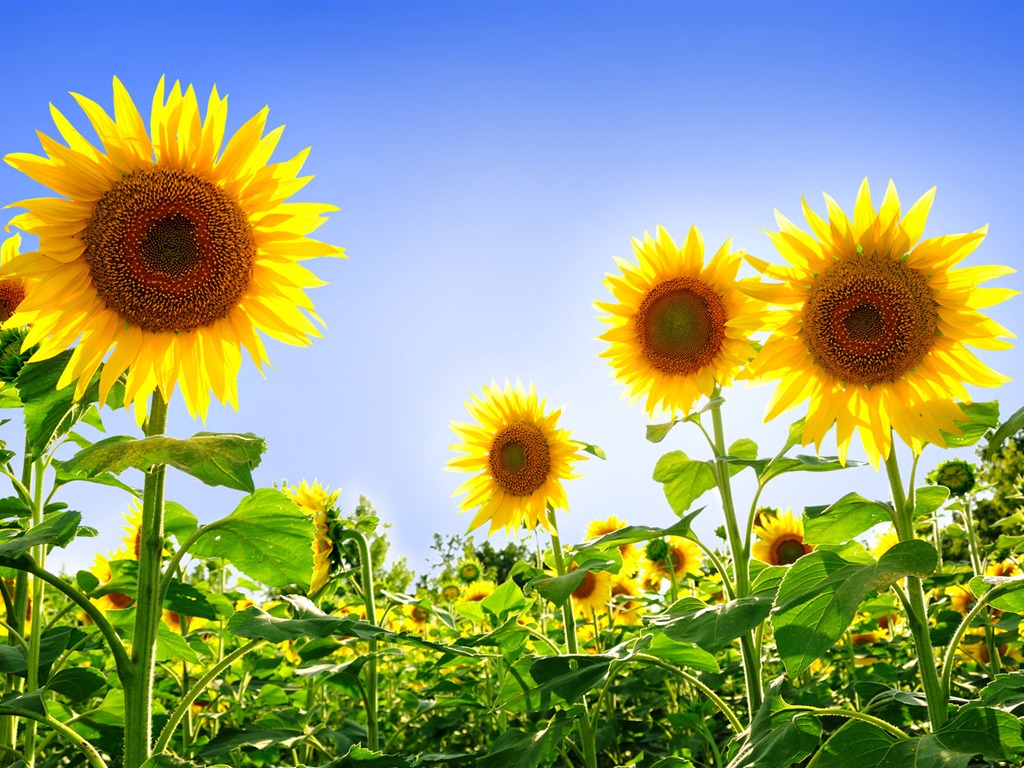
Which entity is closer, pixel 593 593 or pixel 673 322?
pixel 673 322

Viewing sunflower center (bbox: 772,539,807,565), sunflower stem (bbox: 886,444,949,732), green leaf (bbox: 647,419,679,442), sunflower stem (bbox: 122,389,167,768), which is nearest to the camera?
sunflower stem (bbox: 122,389,167,768)

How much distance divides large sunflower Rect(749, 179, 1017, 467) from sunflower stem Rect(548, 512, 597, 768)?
112cm

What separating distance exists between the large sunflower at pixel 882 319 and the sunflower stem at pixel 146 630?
1.88 metres

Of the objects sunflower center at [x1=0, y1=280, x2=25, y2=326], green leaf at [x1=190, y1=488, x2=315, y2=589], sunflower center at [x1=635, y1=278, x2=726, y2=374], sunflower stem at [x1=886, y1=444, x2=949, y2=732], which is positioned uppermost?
sunflower center at [x1=0, y1=280, x2=25, y2=326]

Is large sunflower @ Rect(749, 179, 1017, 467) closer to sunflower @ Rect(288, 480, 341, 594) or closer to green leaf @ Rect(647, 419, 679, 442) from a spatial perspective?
green leaf @ Rect(647, 419, 679, 442)

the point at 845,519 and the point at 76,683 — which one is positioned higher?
the point at 845,519

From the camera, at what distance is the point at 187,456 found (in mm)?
1880

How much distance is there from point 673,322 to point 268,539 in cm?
210

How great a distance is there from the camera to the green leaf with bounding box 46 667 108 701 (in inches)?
107

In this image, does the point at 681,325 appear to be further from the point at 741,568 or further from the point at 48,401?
the point at 48,401

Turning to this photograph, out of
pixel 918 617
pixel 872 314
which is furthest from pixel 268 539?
pixel 872 314

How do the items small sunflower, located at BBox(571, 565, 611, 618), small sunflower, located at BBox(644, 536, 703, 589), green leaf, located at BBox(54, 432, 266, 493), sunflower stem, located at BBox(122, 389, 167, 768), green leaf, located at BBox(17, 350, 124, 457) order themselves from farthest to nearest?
small sunflower, located at BBox(644, 536, 703, 589)
small sunflower, located at BBox(571, 565, 611, 618)
green leaf, located at BBox(17, 350, 124, 457)
sunflower stem, located at BBox(122, 389, 167, 768)
green leaf, located at BBox(54, 432, 266, 493)

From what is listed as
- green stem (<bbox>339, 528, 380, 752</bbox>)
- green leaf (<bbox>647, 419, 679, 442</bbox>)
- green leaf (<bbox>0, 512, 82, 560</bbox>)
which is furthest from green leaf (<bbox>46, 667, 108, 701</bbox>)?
green leaf (<bbox>647, 419, 679, 442</bbox>)

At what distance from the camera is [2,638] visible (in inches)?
205
